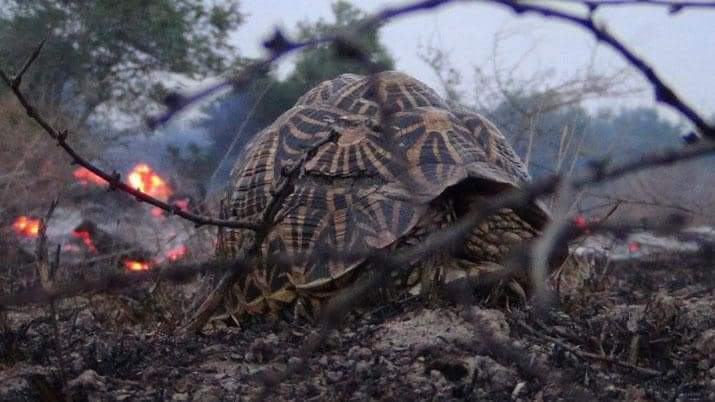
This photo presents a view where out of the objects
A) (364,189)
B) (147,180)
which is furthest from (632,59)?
(147,180)

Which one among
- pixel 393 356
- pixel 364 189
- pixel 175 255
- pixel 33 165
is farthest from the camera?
pixel 33 165

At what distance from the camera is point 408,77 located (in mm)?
3734

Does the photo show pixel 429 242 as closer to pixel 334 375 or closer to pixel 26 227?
pixel 334 375

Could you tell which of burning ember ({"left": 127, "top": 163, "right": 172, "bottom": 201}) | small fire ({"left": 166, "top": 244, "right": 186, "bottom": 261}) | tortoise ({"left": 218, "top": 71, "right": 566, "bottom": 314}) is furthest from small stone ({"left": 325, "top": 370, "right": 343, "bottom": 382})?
burning ember ({"left": 127, "top": 163, "right": 172, "bottom": 201})

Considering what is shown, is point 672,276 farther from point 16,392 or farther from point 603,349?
point 16,392

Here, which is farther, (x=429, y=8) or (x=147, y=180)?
(x=147, y=180)

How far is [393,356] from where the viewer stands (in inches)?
92.7

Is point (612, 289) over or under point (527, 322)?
under

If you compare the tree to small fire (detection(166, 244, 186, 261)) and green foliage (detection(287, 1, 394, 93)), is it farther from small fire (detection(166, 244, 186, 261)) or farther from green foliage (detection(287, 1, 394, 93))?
green foliage (detection(287, 1, 394, 93))

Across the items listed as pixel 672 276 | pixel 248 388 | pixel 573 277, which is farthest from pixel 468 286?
pixel 672 276

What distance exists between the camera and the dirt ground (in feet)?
6.42

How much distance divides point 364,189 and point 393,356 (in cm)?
88

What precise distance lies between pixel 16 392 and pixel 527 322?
1498 millimetres

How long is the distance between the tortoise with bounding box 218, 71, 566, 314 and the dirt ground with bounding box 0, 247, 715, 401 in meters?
0.17
